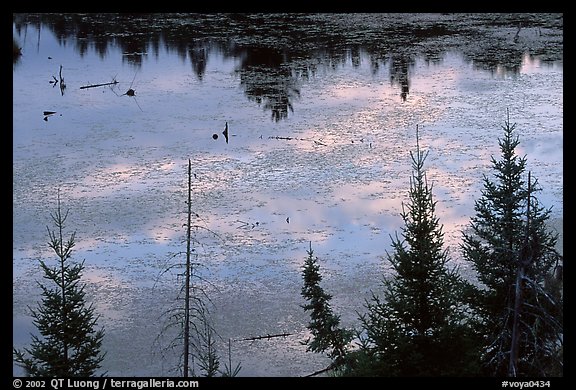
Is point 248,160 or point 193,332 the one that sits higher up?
point 248,160

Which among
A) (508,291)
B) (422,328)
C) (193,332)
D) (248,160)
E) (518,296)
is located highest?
(518,296)

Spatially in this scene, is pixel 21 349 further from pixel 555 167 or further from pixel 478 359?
pixel 555 167

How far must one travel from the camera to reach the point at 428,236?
6258mm

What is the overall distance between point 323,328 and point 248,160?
4.18 meters

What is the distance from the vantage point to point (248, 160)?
10.8m

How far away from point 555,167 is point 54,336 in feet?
21.1

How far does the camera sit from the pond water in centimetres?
807

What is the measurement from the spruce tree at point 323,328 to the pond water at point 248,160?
0.25 m

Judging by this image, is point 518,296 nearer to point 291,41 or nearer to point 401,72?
point 401,72

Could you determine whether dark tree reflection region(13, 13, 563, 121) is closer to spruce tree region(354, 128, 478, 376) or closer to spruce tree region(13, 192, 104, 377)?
spruce tree region(13, 192, 104, 377)

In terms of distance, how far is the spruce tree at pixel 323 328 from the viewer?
6.99 metres

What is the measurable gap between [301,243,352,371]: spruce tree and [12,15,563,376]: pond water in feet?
0.81

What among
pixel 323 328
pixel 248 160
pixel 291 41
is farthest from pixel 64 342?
pixel 291 41
